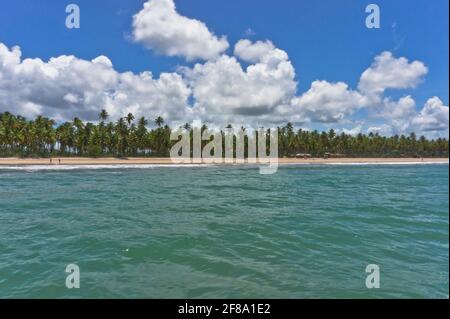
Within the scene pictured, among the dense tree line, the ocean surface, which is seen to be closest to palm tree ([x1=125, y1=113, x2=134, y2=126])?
the dense tree line

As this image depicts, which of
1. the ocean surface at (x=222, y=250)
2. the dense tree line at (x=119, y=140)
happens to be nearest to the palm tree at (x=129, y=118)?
the dense tree line at (x=119, y=140)

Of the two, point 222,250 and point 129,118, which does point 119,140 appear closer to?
point 129,118

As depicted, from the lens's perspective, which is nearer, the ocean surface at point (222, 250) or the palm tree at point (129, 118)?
the ocean surface at point (222, 250)

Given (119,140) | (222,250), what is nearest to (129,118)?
(119,140)

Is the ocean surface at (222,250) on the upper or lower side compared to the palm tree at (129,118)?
lower

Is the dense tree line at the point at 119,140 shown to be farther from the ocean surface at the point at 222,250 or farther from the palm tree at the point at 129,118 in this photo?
the ocean surface at the point at 222,250

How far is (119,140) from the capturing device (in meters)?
115


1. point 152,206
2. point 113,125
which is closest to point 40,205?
point 152,206

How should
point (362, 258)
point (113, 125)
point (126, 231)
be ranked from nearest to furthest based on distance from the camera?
1. point (362, 258)
2. point (126, 231)
3. point (113, 125)

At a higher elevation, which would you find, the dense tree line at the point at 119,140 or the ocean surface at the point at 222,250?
the dense tree line at the point at 119,140

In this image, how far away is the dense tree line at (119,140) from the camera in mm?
100500
